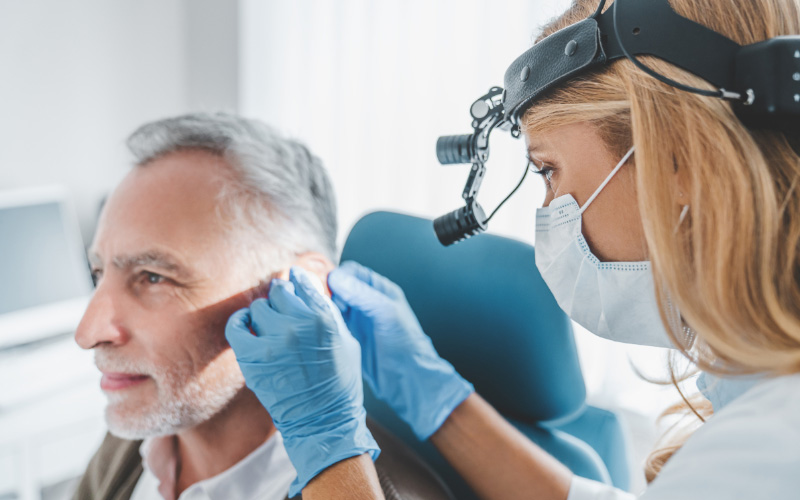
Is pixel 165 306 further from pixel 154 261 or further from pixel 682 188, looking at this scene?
pixel 682 188

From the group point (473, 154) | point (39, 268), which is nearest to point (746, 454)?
point (473, 154)

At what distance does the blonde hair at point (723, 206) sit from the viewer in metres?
0.57

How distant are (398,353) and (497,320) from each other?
201mm

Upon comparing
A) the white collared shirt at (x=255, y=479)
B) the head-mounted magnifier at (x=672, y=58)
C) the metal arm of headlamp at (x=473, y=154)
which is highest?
the head-mounted magnifier at (x=672, y=58)

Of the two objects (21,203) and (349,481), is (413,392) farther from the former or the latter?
(21,203)

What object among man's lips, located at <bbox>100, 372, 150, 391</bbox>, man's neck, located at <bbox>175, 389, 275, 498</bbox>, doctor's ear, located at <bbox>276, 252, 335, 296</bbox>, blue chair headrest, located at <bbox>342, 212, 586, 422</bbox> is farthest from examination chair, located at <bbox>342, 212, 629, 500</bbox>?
man's lips, located at <bbox>100, 372, 150, 391</bbox>

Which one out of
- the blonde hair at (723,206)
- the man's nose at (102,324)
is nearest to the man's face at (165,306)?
the man's nose at (102,324)

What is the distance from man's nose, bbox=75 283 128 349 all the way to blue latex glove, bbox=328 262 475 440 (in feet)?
1.21

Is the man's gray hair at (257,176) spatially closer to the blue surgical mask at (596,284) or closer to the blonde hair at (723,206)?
the blue surgical mask at (596,284)

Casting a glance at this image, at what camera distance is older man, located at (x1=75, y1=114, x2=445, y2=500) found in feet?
3.30

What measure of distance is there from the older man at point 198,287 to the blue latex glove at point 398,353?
0.07 m

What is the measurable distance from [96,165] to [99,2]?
2.36 ft

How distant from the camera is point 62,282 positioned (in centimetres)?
226

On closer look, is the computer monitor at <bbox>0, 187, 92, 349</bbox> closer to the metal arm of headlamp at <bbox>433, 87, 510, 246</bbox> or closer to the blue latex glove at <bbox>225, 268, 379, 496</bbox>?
the blue latex glove at <bbox>225, 268, 379, 496</bbox>
